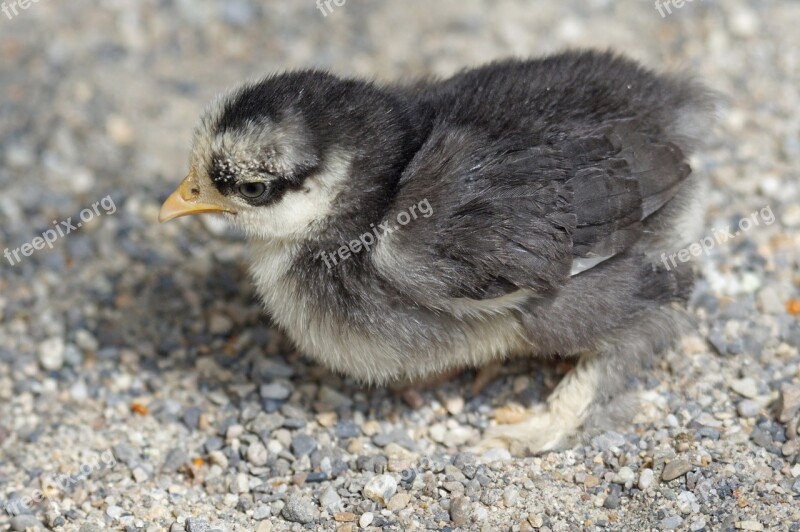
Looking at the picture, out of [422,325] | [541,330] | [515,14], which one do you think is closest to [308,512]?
[422,325]

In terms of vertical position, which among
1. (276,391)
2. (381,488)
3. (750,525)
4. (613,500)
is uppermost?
(276,391)

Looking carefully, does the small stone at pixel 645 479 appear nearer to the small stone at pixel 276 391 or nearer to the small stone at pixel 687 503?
the small stone at pixel 687 503

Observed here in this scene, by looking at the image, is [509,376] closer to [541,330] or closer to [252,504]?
[541,330]

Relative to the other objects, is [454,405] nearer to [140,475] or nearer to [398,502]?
[398,502]

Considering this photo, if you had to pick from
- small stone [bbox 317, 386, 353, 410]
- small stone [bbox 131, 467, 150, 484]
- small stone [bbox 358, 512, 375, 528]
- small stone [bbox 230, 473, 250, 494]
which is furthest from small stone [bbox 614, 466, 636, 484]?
small stone [bbox 131, 467, 150, 484]

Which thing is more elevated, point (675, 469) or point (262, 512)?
point (262, 512)

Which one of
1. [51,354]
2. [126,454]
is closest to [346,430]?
[126,454]

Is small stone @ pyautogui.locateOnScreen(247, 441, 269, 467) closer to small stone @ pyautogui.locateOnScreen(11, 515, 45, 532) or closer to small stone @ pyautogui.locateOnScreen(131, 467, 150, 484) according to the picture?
small stone @ pyautogui.locateOnScreen(131, 467, 150, 484)
